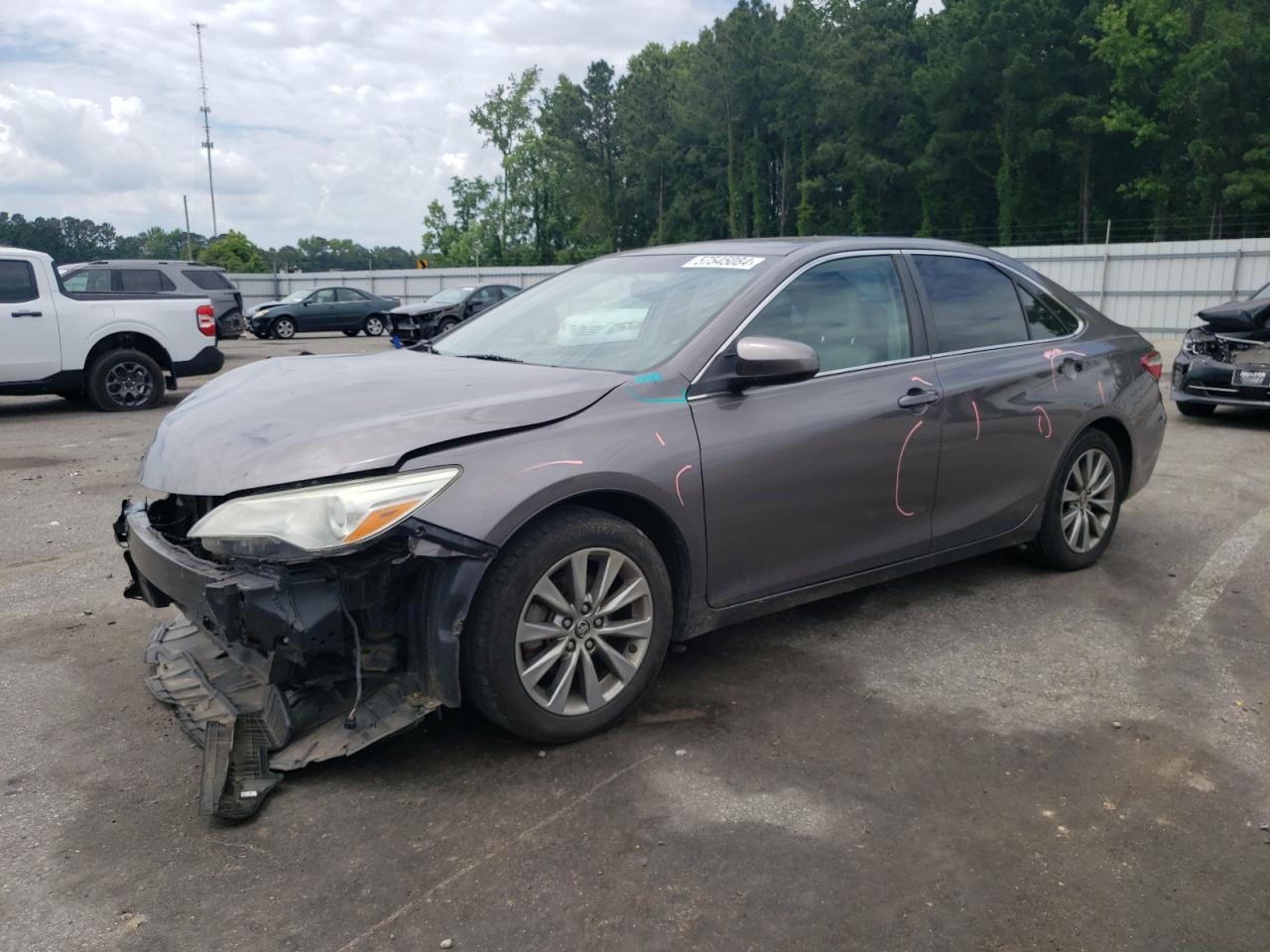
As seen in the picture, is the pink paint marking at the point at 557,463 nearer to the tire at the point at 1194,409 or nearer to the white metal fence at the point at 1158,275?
the tire at the point at 1194,409

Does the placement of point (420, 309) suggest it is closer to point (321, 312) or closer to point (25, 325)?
point (321, 312)

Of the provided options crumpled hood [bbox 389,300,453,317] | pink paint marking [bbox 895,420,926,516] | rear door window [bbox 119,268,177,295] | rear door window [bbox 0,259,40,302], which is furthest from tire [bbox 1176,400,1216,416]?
crumpled hood [bbox 389,300,453,317]

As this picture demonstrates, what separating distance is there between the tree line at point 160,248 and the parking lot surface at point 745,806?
45.8 meters

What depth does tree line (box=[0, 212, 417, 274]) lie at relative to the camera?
229 feet

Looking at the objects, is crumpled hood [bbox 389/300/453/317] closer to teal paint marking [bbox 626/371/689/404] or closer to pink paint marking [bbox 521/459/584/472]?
teal paint marking [bbox 626/371/689/404]

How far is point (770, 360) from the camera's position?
3580 mm

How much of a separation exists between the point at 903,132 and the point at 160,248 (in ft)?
248

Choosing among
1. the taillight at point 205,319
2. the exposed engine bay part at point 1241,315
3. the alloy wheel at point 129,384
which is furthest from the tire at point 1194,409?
the alloy wheel at point 129,384

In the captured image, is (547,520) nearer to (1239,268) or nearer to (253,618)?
(253,618)

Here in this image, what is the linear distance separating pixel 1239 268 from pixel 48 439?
83.4 ft

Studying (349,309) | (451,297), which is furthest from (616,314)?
(349,309)

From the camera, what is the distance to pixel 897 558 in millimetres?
4359

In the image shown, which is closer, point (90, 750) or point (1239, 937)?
point (1239, 937)

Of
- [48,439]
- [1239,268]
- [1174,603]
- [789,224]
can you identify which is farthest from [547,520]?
[789,224]
